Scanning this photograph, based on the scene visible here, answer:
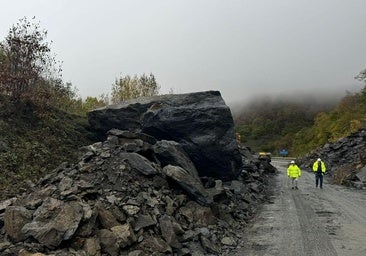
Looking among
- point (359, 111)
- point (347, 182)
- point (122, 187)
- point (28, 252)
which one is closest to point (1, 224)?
point (28, 252)

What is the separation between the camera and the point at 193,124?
19.4 meters

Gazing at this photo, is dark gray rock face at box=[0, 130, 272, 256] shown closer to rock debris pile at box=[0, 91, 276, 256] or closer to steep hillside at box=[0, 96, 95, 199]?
rock debris pile at box=[0, 91, 276, 256]

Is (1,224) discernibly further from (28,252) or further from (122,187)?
(122,187)

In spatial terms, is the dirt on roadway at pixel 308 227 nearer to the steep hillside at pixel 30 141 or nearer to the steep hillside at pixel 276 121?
the steep hillside at pixel 30 141

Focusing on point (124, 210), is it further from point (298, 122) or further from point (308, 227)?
point (298, 122)

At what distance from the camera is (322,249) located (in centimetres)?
1145

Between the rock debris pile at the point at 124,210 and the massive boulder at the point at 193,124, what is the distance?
2138mm

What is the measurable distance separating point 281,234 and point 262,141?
402 ft

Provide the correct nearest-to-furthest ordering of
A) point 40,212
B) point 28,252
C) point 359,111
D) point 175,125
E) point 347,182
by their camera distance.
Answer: point 28,252, point 40,212, point 175,125, point 347,182, point 359,111

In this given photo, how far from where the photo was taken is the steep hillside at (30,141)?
13008mm

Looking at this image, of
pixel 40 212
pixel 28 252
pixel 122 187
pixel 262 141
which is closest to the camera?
pixel 28 252

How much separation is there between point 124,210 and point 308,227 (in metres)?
7.36

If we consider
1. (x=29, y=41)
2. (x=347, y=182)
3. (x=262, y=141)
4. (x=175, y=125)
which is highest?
(x=29, y=41)

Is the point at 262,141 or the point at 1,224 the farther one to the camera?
the point at 262,141
